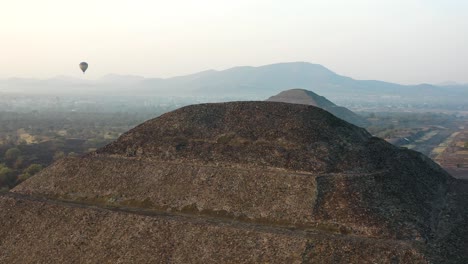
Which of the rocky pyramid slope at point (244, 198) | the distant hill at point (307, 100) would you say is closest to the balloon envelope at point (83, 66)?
the distant hill at point (307, 100)

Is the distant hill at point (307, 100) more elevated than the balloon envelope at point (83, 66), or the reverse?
the balloon envelope at point (83, 66)

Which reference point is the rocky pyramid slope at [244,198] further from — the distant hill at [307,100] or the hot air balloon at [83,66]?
the distant hill at [307,100]

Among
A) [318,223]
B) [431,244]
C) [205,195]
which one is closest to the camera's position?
[431,244]

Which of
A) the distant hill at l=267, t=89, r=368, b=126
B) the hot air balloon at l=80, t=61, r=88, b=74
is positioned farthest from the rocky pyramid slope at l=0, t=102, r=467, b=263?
the distant hill at l=267, t=89, r=368, b=126

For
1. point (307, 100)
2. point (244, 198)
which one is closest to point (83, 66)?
point (307, 100)

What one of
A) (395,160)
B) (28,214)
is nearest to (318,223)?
(395,160)

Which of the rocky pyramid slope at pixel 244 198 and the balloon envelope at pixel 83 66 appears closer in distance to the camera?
the rocky pyramid slope at pixel 244 198

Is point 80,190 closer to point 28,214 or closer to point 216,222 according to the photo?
point 28,214

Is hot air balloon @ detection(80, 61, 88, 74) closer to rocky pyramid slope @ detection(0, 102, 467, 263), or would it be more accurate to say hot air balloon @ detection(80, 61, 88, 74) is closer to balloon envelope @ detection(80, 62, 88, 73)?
balloon envelope @ detection(80, 62, 88, 73)
